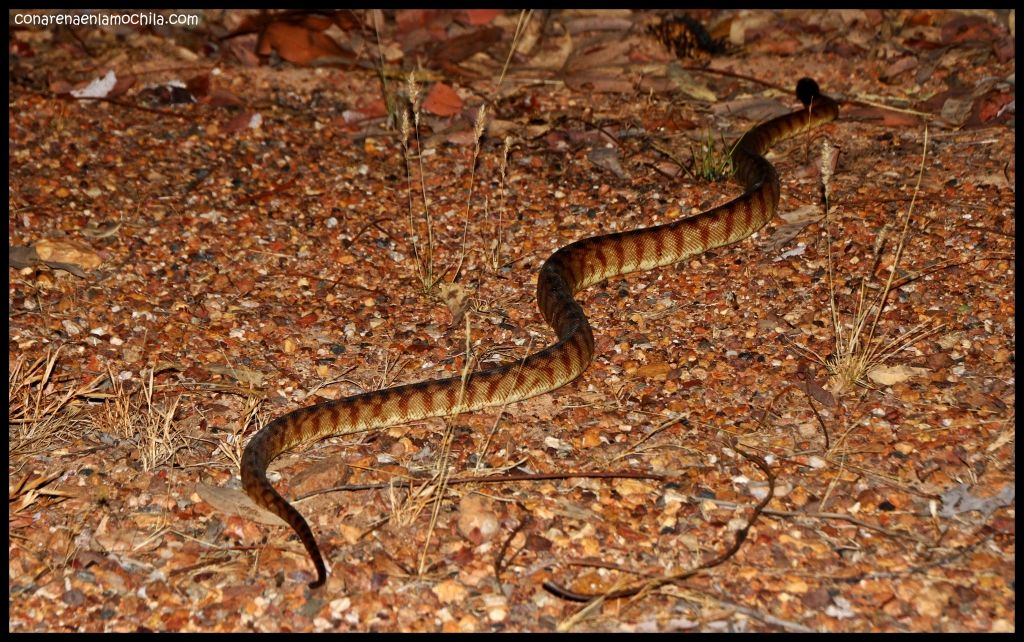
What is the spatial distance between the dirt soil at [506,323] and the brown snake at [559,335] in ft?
0.42

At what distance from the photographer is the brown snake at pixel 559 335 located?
619 cm

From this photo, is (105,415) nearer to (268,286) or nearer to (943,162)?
(268,286)

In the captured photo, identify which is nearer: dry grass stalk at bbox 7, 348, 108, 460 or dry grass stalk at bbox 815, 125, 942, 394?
dry grass stalk at bbox 7, 348, 108, 460

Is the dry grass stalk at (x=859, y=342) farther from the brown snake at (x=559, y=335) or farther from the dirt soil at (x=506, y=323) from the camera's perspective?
the brown snake at (x=559, y=335)

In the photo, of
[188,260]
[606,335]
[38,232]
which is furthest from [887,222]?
[38,232]

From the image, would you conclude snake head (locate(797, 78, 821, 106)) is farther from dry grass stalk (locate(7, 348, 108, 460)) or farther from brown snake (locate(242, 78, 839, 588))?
dry grass stalk (locate(7, 348, 108, 460))

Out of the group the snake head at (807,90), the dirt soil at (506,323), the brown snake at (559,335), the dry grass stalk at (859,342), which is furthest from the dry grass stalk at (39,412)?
the snake head at (807,90)

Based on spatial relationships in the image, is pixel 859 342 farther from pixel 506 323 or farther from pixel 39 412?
pixel 39 412

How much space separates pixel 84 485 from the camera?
5969mm

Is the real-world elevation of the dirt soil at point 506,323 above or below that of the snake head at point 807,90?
below

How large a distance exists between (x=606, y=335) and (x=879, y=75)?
5.61 meters

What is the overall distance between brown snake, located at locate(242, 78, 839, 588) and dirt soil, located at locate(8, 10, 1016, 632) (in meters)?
0.13

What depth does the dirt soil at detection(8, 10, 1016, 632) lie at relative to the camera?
5.27m

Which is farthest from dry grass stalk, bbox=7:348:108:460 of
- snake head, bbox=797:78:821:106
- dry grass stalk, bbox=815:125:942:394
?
snake head, bbox=797:78:821:106
